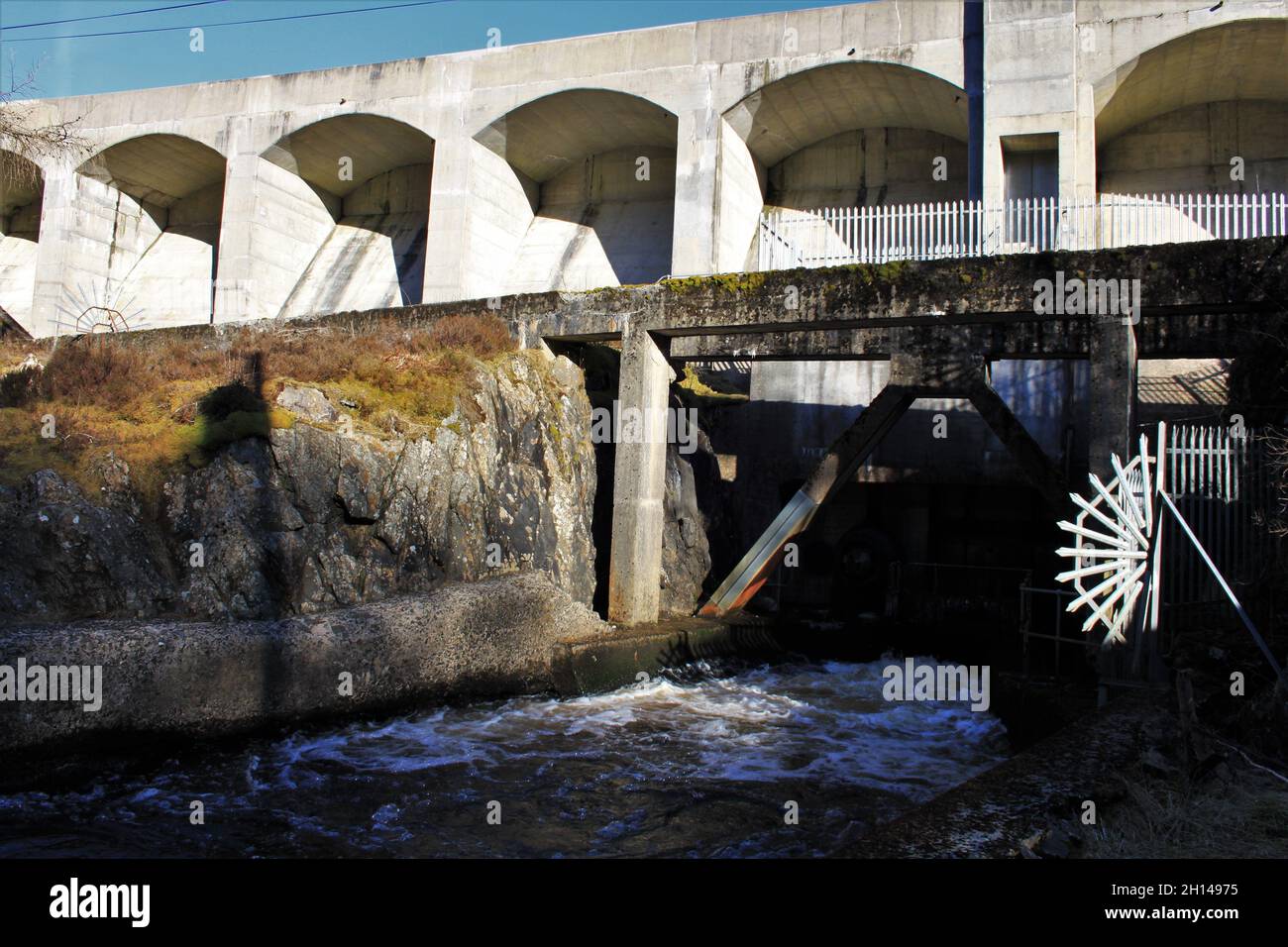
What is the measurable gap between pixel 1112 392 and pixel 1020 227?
783 cm

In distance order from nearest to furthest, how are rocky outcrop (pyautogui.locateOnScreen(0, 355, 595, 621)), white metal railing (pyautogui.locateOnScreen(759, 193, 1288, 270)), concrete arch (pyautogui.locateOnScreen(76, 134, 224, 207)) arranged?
1. rocky outcrop (pyautogui.locateOnScreen(0, 355, 595, 621))
2. white metal railing (pyautogui.locateOnScreen(759, 193, 1288, 270))
3. concrete arch (pyautogui.locateOnScreen(76, 134, 224, 207))

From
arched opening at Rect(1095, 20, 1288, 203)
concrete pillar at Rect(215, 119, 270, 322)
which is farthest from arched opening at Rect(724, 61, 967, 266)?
concrete pillar at Rect(215, 119, 270, 322)

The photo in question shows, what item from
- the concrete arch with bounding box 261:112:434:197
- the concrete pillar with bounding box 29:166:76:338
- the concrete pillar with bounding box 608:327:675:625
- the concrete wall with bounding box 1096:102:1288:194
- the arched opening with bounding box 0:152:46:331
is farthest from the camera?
the arched opening with bounding box 0:152:46:331

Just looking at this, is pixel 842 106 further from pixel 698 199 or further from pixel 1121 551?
pixel 1121 551

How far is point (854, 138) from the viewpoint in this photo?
2591 cm

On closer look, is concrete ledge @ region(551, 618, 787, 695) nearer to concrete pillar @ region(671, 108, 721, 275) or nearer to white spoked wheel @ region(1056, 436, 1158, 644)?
white spoked wheel @ region(1056, 436, 1158, 644)

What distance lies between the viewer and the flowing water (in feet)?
24.2

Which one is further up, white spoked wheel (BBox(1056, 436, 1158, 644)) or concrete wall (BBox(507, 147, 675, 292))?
concrete wall (BBox(507, 147, 675, 292))

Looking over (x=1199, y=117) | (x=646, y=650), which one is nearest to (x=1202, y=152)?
(x=1199, y=117)

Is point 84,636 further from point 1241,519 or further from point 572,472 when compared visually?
point 1241,519

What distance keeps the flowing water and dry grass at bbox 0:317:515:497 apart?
3.48 metres

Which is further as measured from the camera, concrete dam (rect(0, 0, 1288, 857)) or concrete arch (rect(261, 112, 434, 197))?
concrete arch (rect(261, 112, 434, 197))

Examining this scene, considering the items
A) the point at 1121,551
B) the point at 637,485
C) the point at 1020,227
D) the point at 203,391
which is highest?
the point at 1020,227
